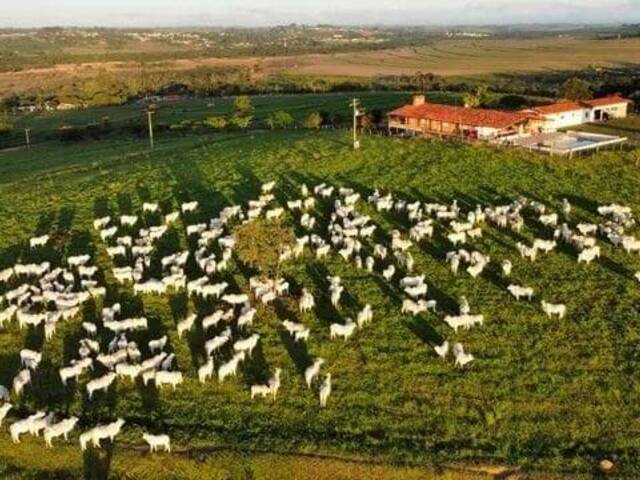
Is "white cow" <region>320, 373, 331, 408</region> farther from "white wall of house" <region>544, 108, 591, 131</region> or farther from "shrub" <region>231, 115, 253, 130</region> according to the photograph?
"shrub" <region>231, 115, 253, 130</region>

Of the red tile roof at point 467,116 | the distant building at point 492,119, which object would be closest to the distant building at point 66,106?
the distant building at point 492,119

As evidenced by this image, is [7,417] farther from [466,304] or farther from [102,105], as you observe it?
[102,105]

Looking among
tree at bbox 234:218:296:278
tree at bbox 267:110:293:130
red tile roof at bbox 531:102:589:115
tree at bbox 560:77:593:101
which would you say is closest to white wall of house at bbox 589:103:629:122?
red tile roof at bbox 531:102:589:115

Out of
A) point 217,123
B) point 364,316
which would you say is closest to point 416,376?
point 364,316

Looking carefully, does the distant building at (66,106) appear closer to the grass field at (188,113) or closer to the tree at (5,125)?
the grass field at (188,113)

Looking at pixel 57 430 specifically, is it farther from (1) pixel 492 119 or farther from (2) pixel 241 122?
(2) pixel 241 122
